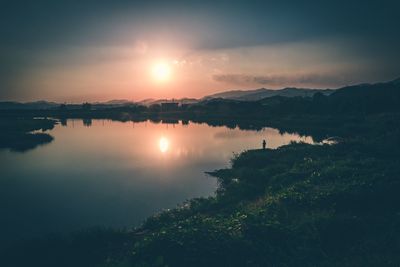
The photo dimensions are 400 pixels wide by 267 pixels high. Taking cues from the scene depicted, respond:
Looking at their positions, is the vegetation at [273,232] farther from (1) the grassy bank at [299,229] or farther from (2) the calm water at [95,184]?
(2) the calm water at [95,184]

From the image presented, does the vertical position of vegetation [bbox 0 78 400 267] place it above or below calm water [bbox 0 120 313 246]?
above

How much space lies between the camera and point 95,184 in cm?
3559

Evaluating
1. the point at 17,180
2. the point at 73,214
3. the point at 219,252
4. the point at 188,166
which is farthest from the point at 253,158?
the point at 17,180

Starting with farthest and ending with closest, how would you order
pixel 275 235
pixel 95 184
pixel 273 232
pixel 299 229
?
pixel 95 184 < pixel 299 229 < pixel 273 232 < pixel 275 235

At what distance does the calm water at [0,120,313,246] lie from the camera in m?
24.7

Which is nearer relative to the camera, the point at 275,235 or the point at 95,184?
the point at 275,235

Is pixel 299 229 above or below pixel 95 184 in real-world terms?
above

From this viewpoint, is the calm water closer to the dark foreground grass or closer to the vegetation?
the vegetation

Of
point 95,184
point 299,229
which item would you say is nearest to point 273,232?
point 299,229

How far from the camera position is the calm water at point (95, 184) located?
24.7m

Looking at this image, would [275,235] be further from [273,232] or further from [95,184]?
[95,184]

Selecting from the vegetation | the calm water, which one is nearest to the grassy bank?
the vegetation

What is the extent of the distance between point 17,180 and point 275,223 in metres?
36.0

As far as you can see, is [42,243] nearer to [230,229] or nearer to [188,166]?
[230,229]
